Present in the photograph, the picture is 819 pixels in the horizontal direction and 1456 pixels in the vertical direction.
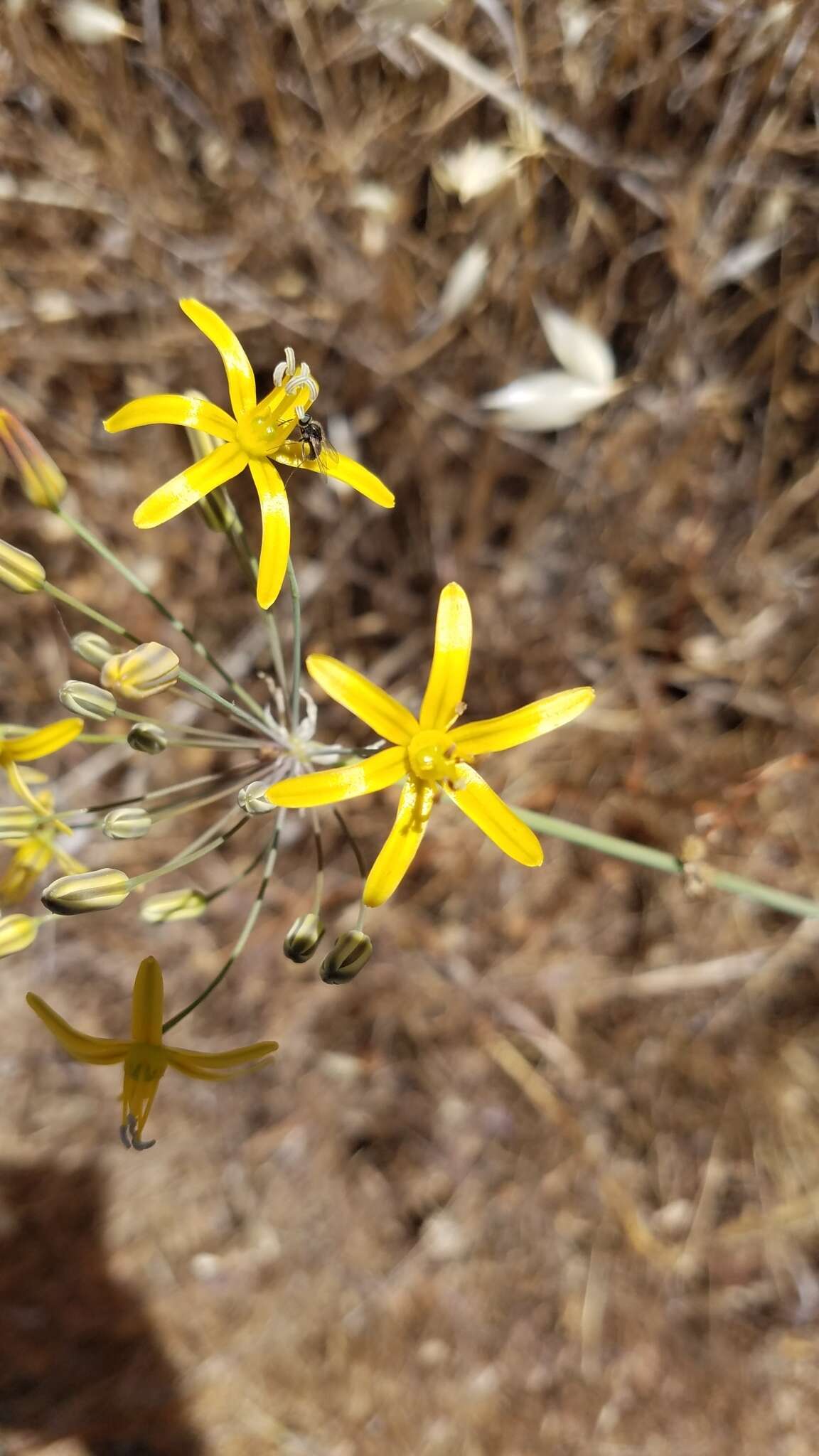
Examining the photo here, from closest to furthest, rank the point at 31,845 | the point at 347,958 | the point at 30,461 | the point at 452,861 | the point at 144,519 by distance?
the point at 144,519 < the point at 347,958 < the point at 30,461 < the point at 31,845 < the point at 452,861

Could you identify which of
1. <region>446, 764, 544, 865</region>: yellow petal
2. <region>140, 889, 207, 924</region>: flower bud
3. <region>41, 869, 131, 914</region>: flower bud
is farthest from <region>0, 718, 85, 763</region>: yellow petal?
<region>446, 764, 544, 865</region>: yellow petal

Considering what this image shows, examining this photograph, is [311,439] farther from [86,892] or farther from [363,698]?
[86,892]

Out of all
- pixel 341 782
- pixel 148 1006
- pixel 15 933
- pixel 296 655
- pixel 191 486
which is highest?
pixel 191 486

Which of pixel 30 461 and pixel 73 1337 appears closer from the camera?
pixel 30 461

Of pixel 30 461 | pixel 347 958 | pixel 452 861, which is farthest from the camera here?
pixel 452 861

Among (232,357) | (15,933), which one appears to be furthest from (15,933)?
(232,357)

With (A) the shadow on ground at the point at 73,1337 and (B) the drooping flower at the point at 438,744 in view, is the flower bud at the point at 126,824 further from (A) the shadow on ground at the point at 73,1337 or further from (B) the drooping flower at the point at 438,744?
(A) the shadow on ground at the point at 73,1337

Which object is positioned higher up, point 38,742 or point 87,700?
point 87,700
